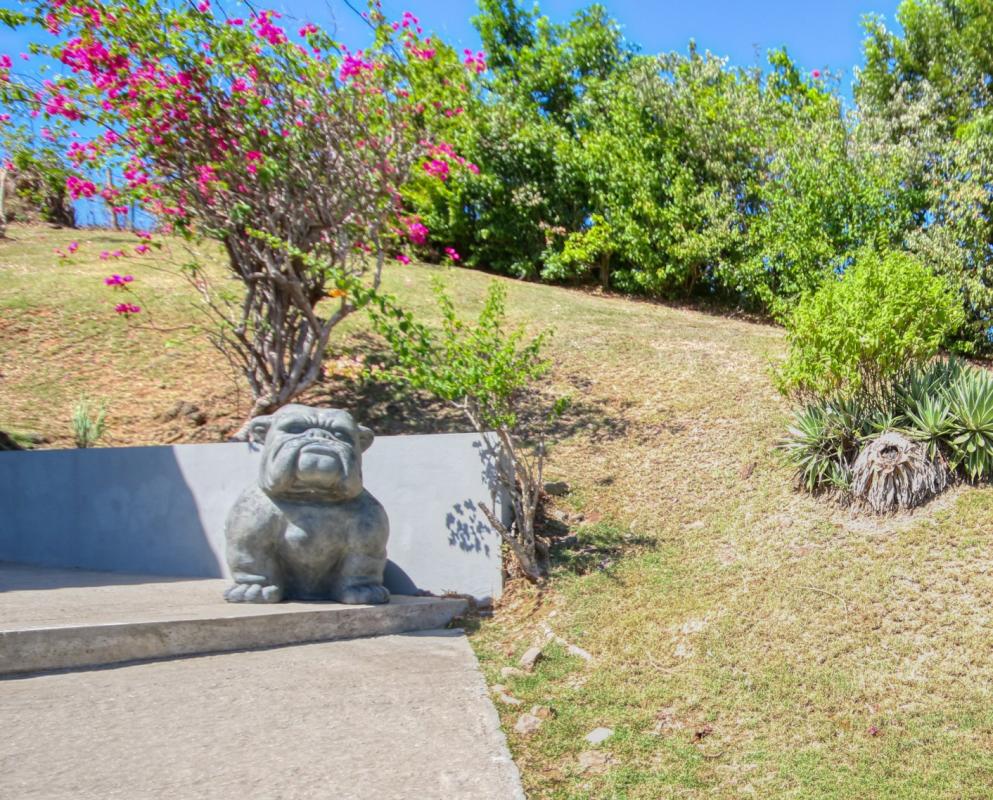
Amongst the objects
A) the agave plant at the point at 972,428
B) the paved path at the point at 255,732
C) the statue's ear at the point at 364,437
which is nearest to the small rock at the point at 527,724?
the paved path at the point at 255,732

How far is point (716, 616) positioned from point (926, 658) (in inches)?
48.7

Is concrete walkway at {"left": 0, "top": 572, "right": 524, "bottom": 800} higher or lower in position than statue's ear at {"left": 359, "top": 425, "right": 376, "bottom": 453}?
lower

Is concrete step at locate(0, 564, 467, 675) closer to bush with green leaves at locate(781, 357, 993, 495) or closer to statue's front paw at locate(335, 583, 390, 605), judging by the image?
statue's front paw at locate(335, 583, 390, 605)

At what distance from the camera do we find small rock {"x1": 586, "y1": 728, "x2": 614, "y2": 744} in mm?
3848

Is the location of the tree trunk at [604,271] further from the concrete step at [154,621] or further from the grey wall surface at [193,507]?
the concrete step at [154,621]

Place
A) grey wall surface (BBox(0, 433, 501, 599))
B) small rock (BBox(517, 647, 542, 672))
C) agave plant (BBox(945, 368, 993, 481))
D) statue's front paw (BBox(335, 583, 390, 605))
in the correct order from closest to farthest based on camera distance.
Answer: small rock (BBox(517, 647, 542, 672)) < statue's front paw (BBox(335, 583, 390, 605)) < agave plant (BBox(945, 368, 993, 481)) < grey wall surface (BBox(0, 433, 501, 599))

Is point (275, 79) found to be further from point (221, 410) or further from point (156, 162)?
point (221, 410)

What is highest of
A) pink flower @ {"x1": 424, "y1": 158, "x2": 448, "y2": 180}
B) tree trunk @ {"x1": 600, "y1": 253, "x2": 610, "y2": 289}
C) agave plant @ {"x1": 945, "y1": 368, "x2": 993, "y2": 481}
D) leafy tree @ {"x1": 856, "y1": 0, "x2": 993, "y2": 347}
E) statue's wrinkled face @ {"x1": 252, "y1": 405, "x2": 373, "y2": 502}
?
leafy tree @ {"x1": 856, "y1": 0, "x2": 993, "y2": 347}

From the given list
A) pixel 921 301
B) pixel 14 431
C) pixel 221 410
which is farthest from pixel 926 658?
pixel 14 431

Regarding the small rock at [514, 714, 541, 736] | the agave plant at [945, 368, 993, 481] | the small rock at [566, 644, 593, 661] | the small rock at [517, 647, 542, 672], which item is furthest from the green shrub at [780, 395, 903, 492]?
the small rock at [514, 714, 541, 736]

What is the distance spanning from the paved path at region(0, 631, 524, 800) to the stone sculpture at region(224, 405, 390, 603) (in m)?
0.77

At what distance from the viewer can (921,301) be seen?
6.55 metres

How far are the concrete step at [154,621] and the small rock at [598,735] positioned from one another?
1752 millimetres

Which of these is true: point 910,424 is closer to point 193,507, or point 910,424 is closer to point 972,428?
point 972,428
